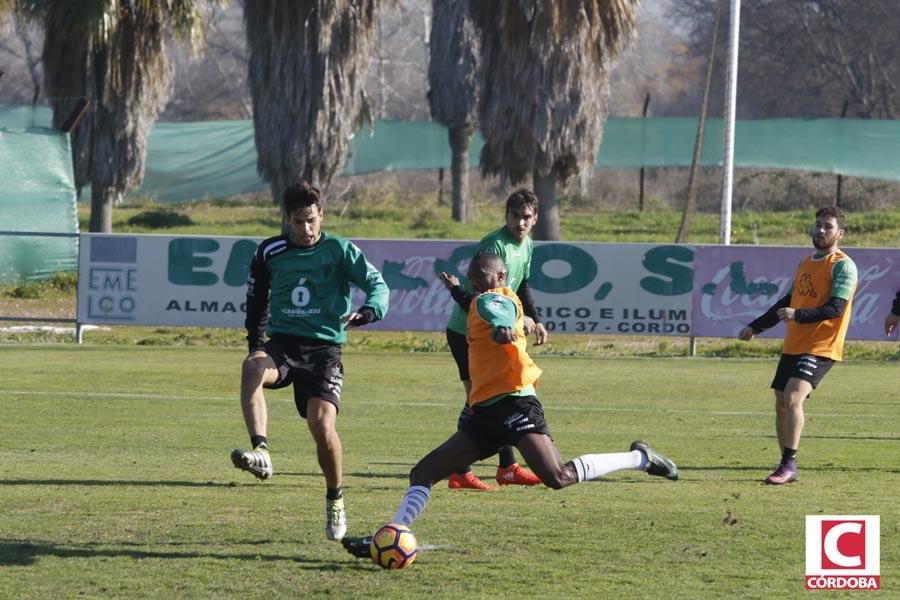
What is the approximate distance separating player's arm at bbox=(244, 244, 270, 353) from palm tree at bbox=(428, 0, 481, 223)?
2805cm

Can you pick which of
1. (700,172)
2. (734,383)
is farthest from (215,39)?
(734,383)

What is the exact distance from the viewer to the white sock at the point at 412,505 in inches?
289

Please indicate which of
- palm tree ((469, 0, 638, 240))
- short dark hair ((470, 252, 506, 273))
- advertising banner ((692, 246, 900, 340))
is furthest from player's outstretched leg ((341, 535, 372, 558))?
palm tree ((469, 0, 638, 240))

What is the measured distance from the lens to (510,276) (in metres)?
10.1

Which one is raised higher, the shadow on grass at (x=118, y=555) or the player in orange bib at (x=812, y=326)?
the player in orange bib at (x=812, y=326)

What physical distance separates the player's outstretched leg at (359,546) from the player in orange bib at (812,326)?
387 cm

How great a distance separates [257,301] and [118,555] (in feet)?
5.23

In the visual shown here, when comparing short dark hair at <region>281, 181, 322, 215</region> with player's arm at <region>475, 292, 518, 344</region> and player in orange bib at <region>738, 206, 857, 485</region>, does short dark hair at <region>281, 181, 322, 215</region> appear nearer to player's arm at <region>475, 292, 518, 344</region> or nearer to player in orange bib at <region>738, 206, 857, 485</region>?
player's arm at <region>475, 292, 518, 344</region>

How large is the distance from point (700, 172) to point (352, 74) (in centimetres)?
1672

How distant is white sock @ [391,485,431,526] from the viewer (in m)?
7.33

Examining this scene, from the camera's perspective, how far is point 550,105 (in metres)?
26.5

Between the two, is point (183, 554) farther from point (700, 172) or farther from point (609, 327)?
point (700, 172)

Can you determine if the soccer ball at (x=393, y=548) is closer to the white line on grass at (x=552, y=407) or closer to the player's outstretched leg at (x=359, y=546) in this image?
the player's outstretched leg at (x=359, y=546)

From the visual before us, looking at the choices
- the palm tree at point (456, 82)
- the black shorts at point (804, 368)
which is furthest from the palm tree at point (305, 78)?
the black shorts at point (804, 368)
